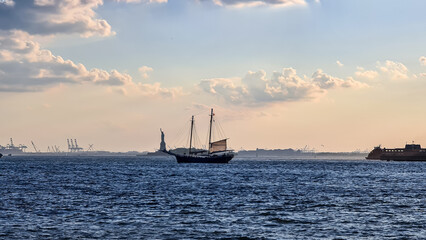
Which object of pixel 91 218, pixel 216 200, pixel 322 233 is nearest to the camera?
pixel 322 233

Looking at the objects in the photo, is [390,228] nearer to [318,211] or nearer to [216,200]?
[318,211]

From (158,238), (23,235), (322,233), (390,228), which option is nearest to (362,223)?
(390,228)

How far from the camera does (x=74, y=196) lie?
6544 cm

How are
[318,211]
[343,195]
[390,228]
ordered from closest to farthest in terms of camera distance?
[390,228], [318,211], [343,195]

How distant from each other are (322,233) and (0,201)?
36752 mm

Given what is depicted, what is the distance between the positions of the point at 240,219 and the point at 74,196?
28.0 meters

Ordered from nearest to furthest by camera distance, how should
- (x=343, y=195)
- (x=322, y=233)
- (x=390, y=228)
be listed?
(x=322, y=233) < (x=390, y=228) < (x=343, y=195)

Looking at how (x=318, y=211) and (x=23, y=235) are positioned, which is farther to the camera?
(x=318, y=211)

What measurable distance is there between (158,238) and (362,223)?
17.7 meters

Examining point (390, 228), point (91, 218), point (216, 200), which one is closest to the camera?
point (390, 228)

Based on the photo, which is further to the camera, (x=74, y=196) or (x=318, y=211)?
(x=74, y=196)

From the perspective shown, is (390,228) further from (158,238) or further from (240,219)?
(158,238)

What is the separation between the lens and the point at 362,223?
43344 millimetres

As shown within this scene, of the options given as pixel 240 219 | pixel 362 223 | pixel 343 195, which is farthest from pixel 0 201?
pixel 343 195
